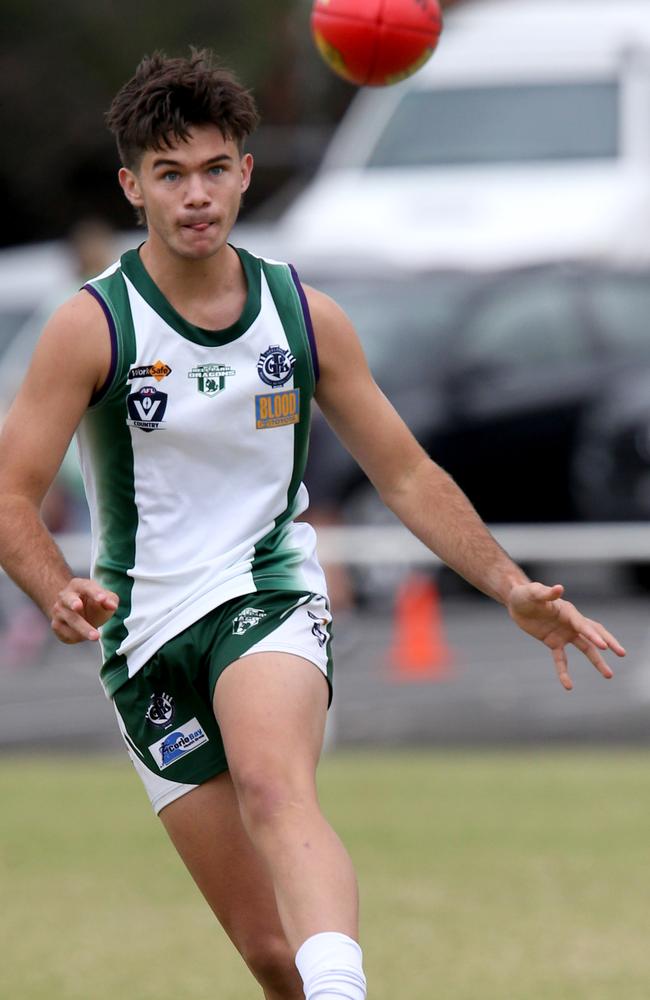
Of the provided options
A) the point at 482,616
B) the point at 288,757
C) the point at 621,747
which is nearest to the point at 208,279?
the point at 288,757

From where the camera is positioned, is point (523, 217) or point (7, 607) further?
point (523, 217)

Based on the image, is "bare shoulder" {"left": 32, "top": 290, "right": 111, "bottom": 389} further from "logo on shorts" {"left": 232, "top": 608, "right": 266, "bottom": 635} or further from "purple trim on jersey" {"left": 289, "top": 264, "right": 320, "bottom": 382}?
"logo on shorts" {"left": 232, "top": 608, "right": 266, "bottom": 635}

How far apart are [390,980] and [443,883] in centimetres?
→ 141

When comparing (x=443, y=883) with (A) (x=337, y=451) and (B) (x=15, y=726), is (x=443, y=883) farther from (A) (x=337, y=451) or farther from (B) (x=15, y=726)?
(A) (x=337, y=451)

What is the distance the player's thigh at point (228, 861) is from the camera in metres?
4.32

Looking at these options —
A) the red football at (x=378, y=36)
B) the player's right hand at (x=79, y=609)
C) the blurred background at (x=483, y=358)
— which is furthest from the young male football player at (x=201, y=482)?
the blurred background at (x=483, y=358)

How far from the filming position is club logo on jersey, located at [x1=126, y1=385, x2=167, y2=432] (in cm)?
425

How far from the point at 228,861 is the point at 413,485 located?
0.94m

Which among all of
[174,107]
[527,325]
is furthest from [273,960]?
[527,325]

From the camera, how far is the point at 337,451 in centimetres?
1302

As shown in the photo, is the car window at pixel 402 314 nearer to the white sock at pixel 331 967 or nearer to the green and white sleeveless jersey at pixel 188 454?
the green and white sleeveless jersey at pixel 188 454

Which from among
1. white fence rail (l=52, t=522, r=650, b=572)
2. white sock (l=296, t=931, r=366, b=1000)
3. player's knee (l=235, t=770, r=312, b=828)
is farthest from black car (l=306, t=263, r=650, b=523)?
white sock (l=296, t=931, r=366, b=1000)

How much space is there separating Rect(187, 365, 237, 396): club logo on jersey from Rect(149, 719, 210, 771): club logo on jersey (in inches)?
27.9

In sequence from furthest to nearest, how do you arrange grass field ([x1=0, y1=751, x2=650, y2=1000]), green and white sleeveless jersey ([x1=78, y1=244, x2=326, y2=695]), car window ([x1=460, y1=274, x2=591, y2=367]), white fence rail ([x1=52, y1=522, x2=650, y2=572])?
car window ([x1=460, y1=274, x2=591, y2=367]) → white fence rail ([x1=52, y1=522, x2=650, y2=572]) → grass field ([x1=0, y1=751, x2=650, y2=1000]) → green and white sleeveless jersey ([x1=78, y1=244, x2=326, y2=695])
